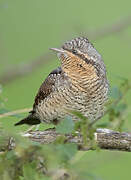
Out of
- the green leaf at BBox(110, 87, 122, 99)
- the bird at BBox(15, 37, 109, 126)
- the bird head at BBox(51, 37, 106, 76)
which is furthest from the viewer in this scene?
the bird at BBox(15, 37, 109, 126)

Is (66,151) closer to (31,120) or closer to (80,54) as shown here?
(80,54)

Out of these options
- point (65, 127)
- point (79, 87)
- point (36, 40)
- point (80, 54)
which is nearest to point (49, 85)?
point (79, 87)

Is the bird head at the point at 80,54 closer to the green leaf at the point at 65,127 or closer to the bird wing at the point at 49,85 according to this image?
the bird wing at the point at 49,85

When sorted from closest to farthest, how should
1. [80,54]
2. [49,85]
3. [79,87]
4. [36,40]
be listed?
[80,54] → [79,87] → [49,85] → [36,40]

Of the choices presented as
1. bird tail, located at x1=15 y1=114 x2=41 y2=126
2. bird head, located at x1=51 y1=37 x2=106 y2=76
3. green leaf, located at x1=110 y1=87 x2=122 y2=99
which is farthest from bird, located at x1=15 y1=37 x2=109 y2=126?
green leaf, located at x1=110 y1=87 x2=122 y2=99

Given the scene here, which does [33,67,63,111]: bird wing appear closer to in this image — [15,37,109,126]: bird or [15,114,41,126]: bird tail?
[15,37,109,126]: bird

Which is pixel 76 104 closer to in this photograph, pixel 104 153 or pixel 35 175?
pixel 35 175

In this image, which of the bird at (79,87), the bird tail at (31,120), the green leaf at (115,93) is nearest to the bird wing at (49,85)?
the bird at (79,87)

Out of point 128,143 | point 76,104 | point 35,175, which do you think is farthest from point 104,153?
point 35,175
